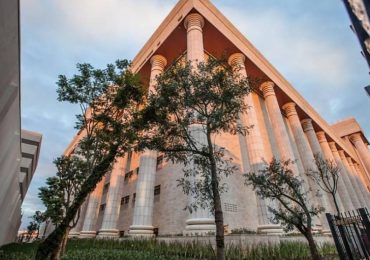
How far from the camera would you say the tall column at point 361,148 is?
151ft

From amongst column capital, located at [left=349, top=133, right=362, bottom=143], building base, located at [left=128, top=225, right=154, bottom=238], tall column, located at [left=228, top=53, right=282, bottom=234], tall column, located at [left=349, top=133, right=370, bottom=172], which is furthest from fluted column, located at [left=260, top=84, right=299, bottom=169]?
column capital, located at [left=349, top=133, right=362, bottom=143]

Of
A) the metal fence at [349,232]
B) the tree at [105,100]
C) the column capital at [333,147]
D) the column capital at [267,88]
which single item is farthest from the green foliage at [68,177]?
the column capital at [333,147]

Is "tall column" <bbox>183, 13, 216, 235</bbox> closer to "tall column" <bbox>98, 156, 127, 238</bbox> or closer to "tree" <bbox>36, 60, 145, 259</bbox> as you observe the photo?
"tree" <bbox>36, 60, 145, 259</bbox>

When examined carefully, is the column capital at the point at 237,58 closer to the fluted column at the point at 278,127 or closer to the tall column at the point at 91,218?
the fluted column at the point at 278,127

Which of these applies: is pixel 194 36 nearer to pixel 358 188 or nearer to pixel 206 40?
pixel 206 40

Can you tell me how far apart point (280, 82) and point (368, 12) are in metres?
28.0

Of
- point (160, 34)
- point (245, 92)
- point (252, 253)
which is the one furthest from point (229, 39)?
point (252, 253)

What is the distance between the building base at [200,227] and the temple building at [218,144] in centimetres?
5

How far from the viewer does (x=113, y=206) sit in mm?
19641

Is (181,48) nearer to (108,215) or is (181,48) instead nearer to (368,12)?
(108,215)

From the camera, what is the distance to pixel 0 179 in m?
9.62

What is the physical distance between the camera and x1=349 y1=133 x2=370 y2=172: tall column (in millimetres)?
45912

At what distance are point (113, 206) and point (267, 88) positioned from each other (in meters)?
20.7

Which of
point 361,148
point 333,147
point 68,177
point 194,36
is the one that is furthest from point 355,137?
point 68,177
